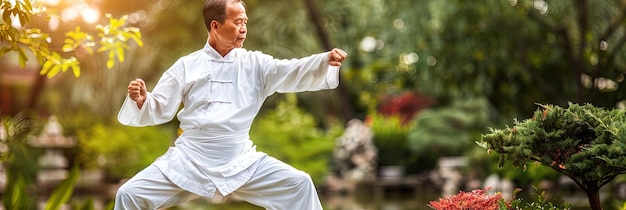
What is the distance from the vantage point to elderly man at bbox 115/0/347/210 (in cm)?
432

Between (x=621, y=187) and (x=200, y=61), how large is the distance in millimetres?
8207

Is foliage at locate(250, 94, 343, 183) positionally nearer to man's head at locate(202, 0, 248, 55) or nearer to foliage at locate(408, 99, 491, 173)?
foliage at locate(408, 99, 491, 173)

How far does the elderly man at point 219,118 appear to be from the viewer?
14.2 ft

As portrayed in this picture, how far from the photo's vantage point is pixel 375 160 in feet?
46.2

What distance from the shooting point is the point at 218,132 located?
14.2 feet

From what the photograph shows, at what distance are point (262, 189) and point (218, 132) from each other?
0.34 m

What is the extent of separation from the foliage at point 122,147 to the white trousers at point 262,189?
28.3 ft

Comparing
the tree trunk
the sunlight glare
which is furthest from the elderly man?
the sunlight glare

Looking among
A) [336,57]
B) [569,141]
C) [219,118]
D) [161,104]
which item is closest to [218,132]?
[219,118]

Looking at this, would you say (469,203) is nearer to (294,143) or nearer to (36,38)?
(36,38)

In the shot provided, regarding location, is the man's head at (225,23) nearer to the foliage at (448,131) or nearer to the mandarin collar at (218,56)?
the mandarin collar at (218,56)

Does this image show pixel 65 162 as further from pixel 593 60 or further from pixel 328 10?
pixel 593 60

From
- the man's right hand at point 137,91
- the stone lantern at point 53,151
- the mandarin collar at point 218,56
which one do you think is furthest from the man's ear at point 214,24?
the stone lantern at point 53,151

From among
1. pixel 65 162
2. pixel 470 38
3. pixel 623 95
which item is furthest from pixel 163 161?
pixel 65 162
